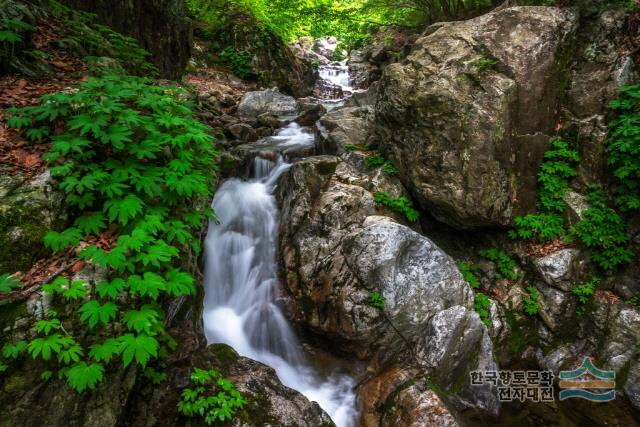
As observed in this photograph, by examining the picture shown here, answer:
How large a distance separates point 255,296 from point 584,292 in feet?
18.9

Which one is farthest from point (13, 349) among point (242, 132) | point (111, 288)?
point (242, 132)

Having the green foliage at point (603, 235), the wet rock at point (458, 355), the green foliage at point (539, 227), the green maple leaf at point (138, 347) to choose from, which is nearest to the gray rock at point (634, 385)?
the green foliage at point (603, 235)

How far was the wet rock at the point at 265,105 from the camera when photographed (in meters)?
11.7

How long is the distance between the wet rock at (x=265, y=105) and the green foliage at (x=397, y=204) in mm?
6313

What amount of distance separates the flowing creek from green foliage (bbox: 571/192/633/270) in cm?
477

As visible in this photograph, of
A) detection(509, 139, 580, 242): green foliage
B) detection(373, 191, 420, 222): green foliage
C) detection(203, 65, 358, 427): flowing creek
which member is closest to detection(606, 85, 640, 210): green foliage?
detection(509, 139, 580, 242): green foliage

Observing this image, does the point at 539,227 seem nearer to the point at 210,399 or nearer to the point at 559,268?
the point at 559,268

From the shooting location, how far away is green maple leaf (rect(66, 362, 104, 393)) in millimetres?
2543

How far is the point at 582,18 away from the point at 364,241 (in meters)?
6.07

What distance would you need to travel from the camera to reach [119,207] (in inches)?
122

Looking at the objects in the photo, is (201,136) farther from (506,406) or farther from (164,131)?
(506,406)

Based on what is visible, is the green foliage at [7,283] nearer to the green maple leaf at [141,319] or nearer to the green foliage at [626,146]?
the green maple leaf at [141,319]

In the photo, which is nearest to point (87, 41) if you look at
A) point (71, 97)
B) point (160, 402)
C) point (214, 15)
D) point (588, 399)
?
point (71, 97)

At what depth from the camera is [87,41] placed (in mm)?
5105
